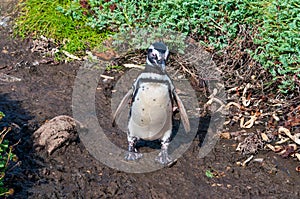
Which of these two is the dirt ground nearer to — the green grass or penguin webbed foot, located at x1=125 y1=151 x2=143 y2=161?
penguin webbed foot, located at x1=125 y1=151 x2=143 y2=161

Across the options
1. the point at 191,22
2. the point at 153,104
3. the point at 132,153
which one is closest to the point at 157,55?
the point at 153,104

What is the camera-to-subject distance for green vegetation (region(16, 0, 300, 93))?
17.1 ft

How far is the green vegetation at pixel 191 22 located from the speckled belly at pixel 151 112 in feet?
4.74

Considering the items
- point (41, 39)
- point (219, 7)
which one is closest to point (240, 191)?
point (219, 7)

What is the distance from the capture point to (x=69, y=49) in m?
6.52

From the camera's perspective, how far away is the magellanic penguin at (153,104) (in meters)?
4.13

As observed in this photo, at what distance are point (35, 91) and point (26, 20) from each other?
1705 mm

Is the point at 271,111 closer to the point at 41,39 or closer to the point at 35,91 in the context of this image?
the point at 35,91

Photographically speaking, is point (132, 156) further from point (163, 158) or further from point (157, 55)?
point (157, 55)

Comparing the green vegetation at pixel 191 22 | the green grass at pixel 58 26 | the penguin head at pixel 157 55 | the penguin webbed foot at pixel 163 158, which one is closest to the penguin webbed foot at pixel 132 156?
the penguin webbed foot at pixel 163 158

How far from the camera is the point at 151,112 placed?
428 cm

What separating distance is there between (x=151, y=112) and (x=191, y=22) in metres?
1.81

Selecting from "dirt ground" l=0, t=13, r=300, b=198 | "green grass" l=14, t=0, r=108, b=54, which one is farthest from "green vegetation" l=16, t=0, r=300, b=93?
"dirt ground" l=0, t=13, r=300, b=198

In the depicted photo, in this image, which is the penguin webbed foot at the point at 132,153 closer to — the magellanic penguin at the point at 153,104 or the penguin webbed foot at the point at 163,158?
the magellanic penguin at the point at 153,104
